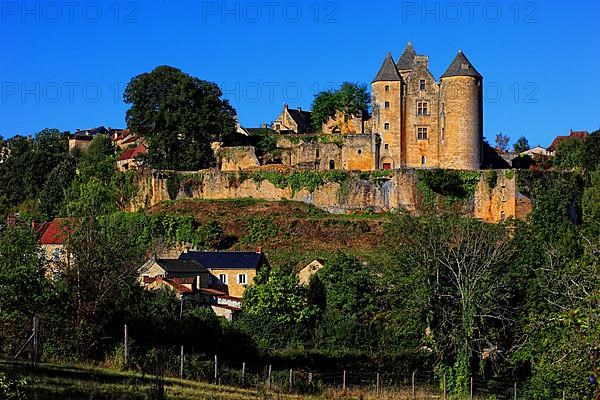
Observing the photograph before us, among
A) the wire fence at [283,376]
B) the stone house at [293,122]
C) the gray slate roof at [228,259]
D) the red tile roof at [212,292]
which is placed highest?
the stone house at [293,122]

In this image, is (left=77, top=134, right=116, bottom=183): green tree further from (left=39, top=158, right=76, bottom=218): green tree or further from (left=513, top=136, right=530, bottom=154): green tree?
(left=513, top=136, right=530, bottom=154): green tree

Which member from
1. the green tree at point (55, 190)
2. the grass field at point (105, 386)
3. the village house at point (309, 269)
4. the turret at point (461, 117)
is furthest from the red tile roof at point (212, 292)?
the green tree at point (55, 190)

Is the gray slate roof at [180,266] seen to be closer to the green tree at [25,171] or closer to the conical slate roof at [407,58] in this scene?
the conical slate roof at [407,58]

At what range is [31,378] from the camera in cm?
1955

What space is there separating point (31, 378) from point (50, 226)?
43.4m

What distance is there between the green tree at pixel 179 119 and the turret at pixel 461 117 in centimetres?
1489

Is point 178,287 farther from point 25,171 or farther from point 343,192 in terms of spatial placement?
point 25,171

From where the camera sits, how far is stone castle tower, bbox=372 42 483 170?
197 feet

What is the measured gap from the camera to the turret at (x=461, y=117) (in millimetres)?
59719

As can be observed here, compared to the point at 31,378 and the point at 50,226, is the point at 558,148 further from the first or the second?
the point at 31,378

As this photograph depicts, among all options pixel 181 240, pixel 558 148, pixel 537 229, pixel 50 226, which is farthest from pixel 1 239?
pixel 558 148

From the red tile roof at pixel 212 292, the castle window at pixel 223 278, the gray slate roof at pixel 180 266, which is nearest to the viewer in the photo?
the red tile roof at pixel 212 292

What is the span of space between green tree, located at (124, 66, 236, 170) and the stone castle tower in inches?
440

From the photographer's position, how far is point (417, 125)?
6134 cm
